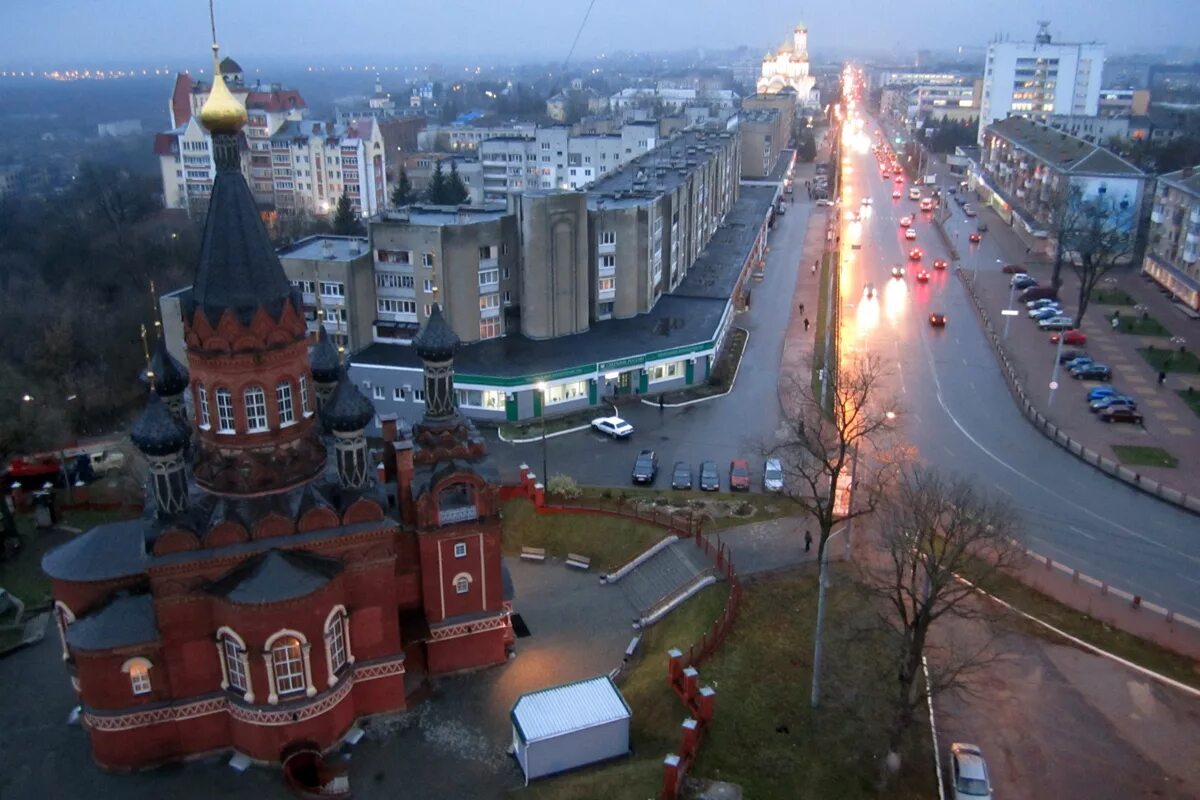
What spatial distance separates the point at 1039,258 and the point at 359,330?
62.0 meters

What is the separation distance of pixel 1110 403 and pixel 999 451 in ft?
29.1

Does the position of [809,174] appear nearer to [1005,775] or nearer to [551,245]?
[551,245]

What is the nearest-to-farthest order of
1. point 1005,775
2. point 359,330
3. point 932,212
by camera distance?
1. point 1005,775
2. point 359,330
3. point 932,212

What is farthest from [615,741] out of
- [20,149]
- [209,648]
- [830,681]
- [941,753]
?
[20,149]

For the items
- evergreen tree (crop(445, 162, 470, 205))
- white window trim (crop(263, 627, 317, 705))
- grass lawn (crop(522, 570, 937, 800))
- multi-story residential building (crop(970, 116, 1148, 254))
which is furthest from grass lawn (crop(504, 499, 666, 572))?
multi-story residential building (crop(970, 116, 1148, 254))

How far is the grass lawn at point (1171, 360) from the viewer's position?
177ft

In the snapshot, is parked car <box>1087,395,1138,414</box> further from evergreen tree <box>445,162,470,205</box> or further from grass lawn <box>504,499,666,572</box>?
Answer: evergreen tree <box>445,162,470,205</box>

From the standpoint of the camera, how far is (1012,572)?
106 ft

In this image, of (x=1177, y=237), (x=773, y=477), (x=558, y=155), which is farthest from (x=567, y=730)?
(x=558, y=155)

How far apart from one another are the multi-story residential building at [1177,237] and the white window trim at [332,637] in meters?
63.1

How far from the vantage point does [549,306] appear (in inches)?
2069

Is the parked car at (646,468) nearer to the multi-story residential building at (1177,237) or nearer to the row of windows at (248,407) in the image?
the row of windows at (248,407)

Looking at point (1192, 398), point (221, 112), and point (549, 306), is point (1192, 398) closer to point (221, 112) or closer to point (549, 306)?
point (549, 306)

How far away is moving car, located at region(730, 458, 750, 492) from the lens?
130ft
